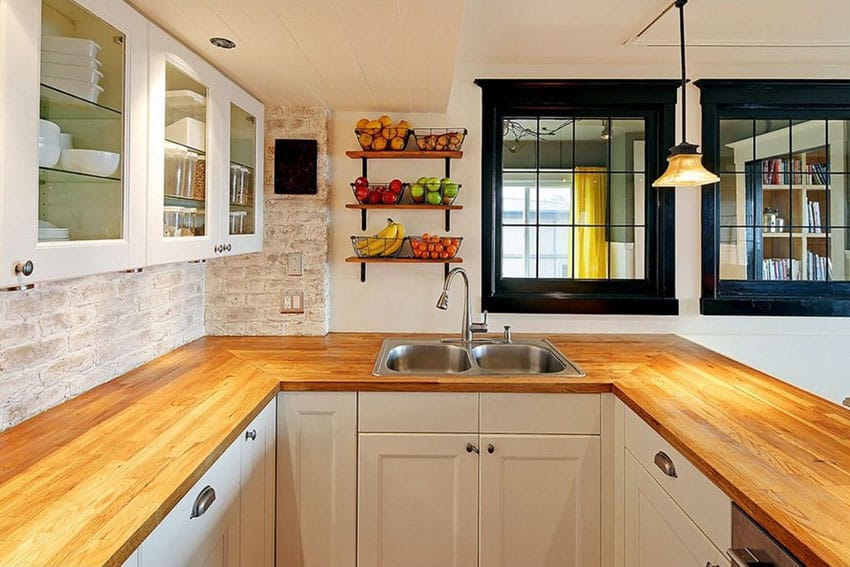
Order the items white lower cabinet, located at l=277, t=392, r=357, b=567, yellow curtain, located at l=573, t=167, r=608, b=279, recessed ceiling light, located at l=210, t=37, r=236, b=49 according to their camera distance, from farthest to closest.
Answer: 1. yellow curtain, located at l=573, t=167, r=608, b=279
2. white lower cabinet, located at l=277, t=392, r=357, b=567
3. recessed ceiling light, located at l=210, t=37, r=236, b=49

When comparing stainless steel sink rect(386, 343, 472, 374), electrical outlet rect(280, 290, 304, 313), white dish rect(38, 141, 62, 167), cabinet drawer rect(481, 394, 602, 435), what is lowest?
cabinet drawer rect(481, 394, 602, 435)

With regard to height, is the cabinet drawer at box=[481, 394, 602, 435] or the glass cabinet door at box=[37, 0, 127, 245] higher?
the glass cabinet door at box=[37, 0, 127, 245]

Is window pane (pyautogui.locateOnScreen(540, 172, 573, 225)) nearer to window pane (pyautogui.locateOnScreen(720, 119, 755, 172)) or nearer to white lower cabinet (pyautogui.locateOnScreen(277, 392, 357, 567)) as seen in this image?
window pane (pyautogui.locateOnScreen(720, 119, 755, 172))

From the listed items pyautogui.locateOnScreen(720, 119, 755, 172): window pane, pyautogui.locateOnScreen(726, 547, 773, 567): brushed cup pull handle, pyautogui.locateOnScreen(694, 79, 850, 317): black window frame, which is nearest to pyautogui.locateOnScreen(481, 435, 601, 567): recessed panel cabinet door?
pyautogui.locateOnScreen(726, 547, 773, 567): brushed cup pull handle

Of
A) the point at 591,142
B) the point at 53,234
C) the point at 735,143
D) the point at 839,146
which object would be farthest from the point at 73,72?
the point at 839,146

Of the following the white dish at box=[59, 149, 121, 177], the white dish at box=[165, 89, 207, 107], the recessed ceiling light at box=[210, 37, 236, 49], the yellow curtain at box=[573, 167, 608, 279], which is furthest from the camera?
the yellow curtain at box=[573, 167, 608, 279]

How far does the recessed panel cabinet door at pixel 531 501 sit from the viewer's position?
6.36 feet

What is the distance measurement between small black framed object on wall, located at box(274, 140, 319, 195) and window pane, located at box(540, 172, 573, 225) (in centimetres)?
115

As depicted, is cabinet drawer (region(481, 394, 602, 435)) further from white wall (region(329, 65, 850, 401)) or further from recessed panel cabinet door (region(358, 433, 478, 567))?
white wall (region(329, 65, 850, 401))

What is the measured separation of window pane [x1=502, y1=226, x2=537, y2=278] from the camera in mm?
2828

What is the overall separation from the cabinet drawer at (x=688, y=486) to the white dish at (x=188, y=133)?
1701 mm

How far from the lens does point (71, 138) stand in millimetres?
1272

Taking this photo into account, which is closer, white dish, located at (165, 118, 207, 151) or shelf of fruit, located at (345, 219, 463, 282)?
white dish, located at (165, 118, 207, 151)

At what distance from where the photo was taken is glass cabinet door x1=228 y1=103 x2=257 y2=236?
2.22 metres
